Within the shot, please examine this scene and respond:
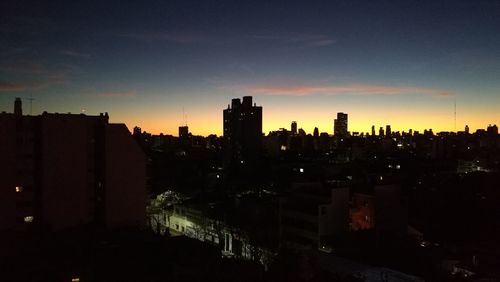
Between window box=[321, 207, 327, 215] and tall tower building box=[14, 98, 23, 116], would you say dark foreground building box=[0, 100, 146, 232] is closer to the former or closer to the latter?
A: tall tower building box=[14, 98, 23, 116]

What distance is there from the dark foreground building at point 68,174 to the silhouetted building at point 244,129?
124 feet

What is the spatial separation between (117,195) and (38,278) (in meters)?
6.83

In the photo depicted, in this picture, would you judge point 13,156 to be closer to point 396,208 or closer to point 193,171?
point 396,208

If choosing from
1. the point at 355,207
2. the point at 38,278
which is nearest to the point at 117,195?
the point at 38,278

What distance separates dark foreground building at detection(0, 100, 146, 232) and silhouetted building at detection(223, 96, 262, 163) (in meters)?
37.8

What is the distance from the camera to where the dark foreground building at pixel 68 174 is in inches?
619

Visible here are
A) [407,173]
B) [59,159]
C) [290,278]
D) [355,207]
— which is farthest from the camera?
[407,173]

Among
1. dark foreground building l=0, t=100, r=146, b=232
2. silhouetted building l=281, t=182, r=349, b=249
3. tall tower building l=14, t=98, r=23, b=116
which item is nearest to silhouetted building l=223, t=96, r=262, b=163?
silhouetted building l=281, t=182, r=349, b=249

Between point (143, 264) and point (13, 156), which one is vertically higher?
point (13, 156)

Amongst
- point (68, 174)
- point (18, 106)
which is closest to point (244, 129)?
point (18, 106)

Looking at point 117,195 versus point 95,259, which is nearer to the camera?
point 95,259

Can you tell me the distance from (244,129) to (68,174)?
4220 cm

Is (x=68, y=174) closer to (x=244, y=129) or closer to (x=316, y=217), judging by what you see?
(x=316, y=217)

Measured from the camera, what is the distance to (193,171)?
43344mm
